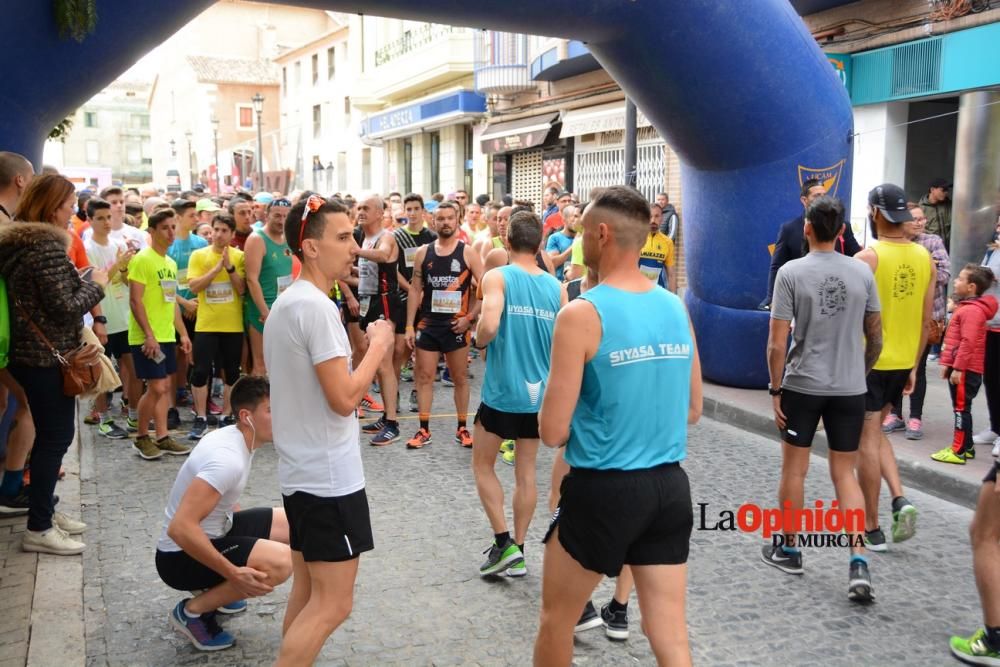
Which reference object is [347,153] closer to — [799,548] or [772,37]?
[772,37]

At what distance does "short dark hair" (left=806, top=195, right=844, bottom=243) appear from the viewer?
14.1ft

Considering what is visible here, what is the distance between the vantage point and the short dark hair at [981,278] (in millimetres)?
6176

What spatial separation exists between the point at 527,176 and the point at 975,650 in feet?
61.1

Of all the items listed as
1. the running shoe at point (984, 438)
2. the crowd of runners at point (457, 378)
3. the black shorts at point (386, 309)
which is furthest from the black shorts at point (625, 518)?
the black shorts at point (386, 309)

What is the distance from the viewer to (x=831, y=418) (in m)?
4.38

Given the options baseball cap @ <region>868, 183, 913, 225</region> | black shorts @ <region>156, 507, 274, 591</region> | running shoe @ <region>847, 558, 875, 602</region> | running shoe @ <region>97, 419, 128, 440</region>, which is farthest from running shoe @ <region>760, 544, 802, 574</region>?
running shoe @ <region>97, 419, 128, 440</region>

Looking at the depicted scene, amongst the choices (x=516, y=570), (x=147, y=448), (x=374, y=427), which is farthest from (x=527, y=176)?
(x=516, y=570)

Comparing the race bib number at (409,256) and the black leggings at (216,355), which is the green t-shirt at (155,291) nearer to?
the black leggings at (216,355)

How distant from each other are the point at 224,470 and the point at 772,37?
621cm

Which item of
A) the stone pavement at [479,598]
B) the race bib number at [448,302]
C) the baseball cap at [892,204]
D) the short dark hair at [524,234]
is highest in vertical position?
the baseball cap at [892,204]

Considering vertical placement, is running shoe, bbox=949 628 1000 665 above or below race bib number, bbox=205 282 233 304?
below

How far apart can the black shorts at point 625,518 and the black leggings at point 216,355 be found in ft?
17.6

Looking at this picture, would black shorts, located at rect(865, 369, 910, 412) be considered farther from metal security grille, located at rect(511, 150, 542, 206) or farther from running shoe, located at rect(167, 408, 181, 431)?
metal security grille, located at rect(511, 150, 542, 206)

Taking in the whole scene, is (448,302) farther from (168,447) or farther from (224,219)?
(168,447)
